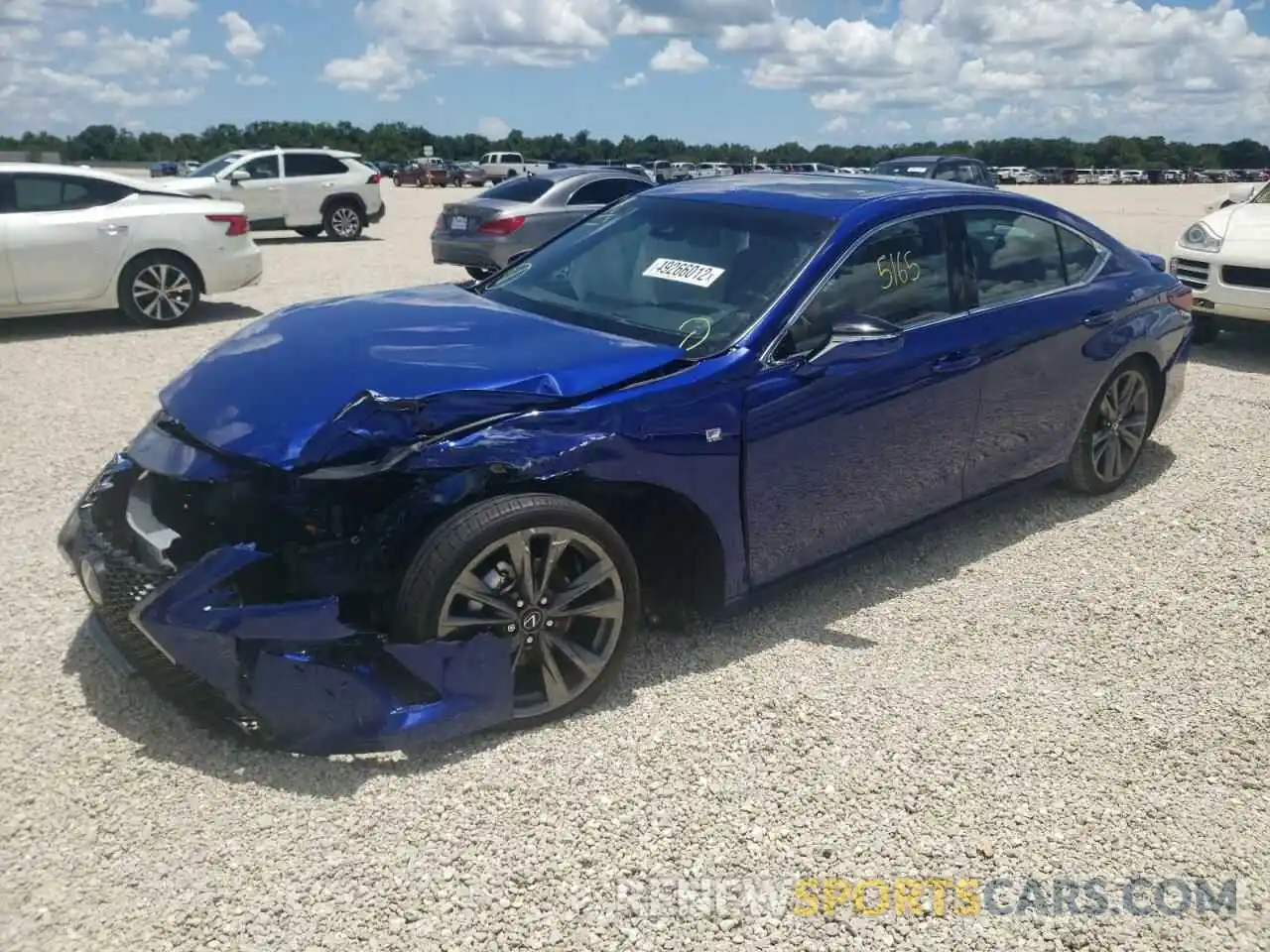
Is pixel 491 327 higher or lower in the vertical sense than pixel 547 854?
higher

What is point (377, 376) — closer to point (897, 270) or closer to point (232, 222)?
point (897, 270)

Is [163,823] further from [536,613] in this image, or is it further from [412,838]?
[536,613]

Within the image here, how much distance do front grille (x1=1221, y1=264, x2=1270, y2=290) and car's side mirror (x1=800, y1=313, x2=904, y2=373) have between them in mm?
6394

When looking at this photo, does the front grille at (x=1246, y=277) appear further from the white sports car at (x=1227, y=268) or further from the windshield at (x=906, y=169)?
the windshield at (x=906, y=169)

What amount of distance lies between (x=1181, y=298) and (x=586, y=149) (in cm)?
8014

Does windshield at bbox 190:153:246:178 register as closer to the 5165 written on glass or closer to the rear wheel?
the rear wheel

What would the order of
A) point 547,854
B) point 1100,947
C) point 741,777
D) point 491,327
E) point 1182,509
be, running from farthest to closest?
point 1182,509
point 491,327
point 741,777
point 547,854
point 1100,947

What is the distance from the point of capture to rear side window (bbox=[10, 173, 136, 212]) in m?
9.58

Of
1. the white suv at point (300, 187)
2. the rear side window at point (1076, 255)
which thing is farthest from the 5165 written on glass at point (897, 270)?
the white suv at point (300, 187)

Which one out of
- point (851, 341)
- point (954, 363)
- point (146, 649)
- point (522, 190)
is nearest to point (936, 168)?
point (522, 190)

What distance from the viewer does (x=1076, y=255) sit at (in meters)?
5.30

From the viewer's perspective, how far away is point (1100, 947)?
8.64ft

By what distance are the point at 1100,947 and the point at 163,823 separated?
2.43 meters

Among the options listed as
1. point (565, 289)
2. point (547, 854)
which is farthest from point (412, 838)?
point (565, 289)
